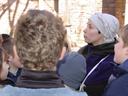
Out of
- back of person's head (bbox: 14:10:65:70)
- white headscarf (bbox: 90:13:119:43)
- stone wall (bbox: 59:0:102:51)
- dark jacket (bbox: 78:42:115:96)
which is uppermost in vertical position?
back of person's head (bbox: 14:10:65:70)

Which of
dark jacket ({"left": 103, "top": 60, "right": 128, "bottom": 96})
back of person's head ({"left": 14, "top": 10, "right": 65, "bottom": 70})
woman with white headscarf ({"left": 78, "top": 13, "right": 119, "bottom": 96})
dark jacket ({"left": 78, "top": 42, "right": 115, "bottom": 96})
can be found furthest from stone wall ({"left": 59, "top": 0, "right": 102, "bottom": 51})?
back of person's head ({"left": 14, "top": 10, "right": 65, "bottom": 70})

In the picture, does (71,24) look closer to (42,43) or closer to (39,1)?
(39,1)

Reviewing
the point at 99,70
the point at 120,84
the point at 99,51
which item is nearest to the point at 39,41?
the point at 120,84

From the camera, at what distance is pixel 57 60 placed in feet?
6.07

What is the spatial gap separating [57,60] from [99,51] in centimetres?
140

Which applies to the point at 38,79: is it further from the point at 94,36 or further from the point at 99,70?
the point at 94,36

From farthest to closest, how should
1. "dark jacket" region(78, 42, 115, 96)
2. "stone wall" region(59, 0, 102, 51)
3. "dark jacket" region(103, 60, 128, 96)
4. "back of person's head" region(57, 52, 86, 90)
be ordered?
"stone wall" region(59, 0, 102, 51), "dark jacket" region(78, 42, 115, 96), "back of person's head" region(57, 52, 86, 90), "dark jacket" region(103, 60, 128, 96)

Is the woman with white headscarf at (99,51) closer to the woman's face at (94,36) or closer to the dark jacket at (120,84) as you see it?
the woman's face at (94,36)

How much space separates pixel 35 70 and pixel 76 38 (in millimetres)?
8237

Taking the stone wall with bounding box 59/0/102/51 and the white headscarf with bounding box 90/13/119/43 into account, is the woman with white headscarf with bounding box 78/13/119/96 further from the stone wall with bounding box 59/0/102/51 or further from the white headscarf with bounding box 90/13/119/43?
the stone wall with bounding box 59/0/102/51

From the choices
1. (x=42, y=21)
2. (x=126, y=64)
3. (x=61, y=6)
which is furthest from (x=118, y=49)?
(x=61, y=6)

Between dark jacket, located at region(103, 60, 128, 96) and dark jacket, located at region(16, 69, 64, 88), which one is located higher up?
dark jacket, located at region(16, 69, 64, 88)

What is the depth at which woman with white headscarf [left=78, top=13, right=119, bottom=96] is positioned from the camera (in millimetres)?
3076

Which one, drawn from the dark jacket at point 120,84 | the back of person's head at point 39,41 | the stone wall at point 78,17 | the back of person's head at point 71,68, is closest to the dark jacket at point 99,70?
the back of person's head at point 71,68
